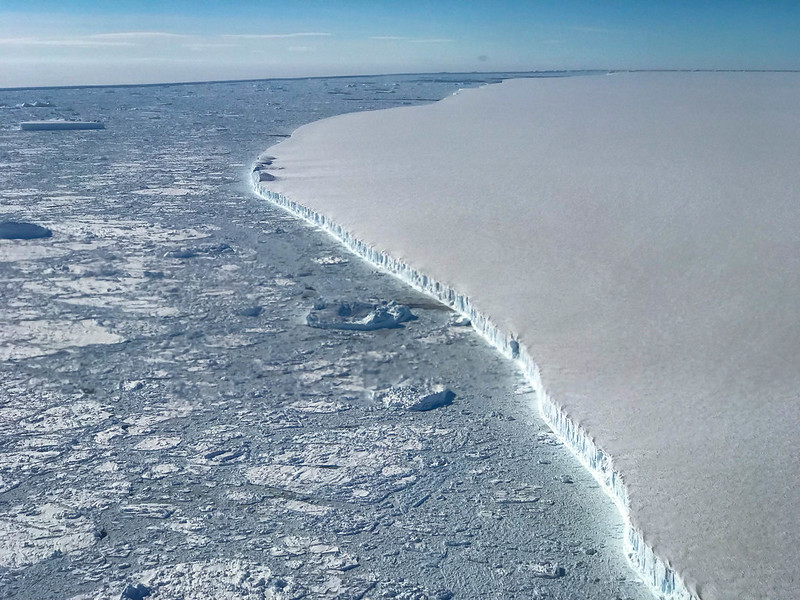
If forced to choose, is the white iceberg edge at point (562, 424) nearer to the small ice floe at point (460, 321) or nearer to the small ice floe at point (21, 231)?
the small ice floe at point (460, 321)

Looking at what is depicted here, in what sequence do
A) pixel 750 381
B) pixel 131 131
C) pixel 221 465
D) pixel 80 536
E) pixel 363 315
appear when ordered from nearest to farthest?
pixel 80 536 → pixel 221 465 → pixel 750 381 → pixel 363 315 → pixel 131 131

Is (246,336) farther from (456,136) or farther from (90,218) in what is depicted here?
(456,136)

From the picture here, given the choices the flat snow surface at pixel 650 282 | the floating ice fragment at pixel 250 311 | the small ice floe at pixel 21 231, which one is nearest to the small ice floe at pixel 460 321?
the flat snow surface at pixel 650 282

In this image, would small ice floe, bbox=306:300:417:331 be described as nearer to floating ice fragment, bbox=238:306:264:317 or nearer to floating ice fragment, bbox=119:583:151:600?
floating ice fragment, bbox=238:306:264:317

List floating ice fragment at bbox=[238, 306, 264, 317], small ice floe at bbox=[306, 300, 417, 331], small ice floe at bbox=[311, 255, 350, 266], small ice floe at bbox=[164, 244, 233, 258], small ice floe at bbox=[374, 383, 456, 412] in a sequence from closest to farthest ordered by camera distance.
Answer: small ice floe at bbox=[374, 383, 456, 412] → small ice floe at bbox=[306, 300, 417, 331] → floating ice fragment at bbox=[238, 306, 264, 317] → small ice floe at bbox=[311, 255, 350, 266] → small ice floe at bbox=[164, 244, 233, 258]

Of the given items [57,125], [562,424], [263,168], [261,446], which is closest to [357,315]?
[261,446]

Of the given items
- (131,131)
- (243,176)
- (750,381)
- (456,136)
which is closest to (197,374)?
(750,381)

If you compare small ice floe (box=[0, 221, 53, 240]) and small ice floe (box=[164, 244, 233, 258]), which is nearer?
small ice floe (box=[164, 244, 233, 258])

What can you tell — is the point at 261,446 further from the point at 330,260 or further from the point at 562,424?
the point at 330,260

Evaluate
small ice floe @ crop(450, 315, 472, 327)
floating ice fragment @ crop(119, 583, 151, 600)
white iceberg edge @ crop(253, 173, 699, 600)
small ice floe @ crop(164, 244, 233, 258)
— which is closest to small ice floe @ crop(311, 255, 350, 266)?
white iceberg edge @ crop(253, 173, 699, 600)
